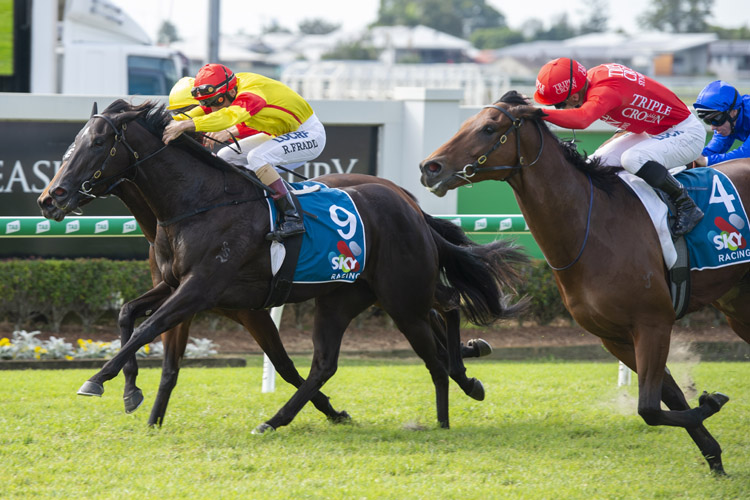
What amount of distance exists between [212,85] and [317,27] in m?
164

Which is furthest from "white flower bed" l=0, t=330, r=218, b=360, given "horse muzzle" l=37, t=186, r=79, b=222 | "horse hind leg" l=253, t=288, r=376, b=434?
"horse muzzle" l=37, t=186, r=79, b=222

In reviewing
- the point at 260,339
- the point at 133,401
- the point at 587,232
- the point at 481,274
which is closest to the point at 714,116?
the point at 587,232

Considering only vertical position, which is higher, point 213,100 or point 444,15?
point 444,15

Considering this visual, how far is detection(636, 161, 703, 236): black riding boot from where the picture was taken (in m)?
4.93

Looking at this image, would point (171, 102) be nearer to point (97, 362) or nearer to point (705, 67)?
point (97, 362)

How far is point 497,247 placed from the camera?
6.08m

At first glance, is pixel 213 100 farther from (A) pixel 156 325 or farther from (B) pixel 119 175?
(A) pixel 156 325

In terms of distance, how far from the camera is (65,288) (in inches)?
332

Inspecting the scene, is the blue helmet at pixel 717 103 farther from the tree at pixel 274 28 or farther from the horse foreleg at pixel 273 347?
the tree at pixel 274 28

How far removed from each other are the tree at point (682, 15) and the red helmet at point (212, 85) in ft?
446

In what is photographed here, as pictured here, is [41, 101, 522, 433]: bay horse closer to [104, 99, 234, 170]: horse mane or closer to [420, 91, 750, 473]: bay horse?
[104, 99, 234, 170]: horse mane

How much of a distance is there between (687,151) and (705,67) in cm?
9244

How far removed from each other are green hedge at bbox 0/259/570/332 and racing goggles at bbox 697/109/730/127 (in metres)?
2.92

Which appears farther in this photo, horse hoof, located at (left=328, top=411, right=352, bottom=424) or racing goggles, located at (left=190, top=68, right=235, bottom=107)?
horse hoof, located at (left=328, top=411, right=352, bottom=424)
